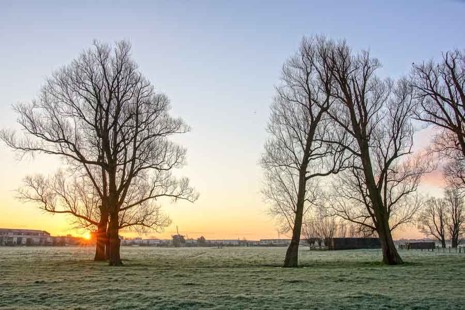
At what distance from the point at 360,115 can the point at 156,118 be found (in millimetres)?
16422

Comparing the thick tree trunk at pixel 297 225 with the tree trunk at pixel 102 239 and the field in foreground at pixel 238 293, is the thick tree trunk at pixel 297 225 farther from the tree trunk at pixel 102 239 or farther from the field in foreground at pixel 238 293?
the tree trunk at pixel 102 239

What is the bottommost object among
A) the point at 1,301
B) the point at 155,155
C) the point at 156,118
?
the point at 1,301

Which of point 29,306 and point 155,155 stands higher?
point 155,155

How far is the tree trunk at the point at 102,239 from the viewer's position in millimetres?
41781

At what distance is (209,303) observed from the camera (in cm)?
1467

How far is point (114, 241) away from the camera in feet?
117

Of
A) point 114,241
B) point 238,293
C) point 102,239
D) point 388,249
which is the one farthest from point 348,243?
point 238,293

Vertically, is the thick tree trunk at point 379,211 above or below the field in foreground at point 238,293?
above

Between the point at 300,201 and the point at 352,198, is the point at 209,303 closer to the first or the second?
the point at 300,201

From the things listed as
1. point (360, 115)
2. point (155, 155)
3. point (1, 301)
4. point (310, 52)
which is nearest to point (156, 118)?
point (155, 155)

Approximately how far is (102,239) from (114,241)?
7.90 m

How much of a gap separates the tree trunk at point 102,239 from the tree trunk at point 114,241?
6.47 m

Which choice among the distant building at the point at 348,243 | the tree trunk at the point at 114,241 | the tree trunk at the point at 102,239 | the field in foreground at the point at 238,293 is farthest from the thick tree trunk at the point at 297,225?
the distant building at the point at 348,243

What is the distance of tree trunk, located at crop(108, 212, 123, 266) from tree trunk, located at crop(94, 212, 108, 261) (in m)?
6.47
